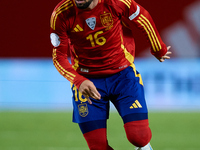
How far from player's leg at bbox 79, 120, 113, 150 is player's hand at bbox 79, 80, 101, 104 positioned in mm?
340

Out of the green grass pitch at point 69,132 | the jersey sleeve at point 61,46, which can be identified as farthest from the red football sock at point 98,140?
the green grass pitch at point 69,132

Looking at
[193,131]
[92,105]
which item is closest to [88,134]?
[92,105]

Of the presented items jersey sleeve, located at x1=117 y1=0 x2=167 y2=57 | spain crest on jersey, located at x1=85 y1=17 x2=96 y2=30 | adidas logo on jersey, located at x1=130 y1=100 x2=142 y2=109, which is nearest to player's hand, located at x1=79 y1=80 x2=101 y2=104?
adidas logo on jersey, located at x1=130 y1=100 x2=142 y2=109

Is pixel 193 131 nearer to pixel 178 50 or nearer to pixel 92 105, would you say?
pixel 178 50

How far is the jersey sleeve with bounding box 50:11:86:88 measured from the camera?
14.0 ft

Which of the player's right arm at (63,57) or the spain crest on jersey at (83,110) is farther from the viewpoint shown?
the spain crest on jersey at (83,110)

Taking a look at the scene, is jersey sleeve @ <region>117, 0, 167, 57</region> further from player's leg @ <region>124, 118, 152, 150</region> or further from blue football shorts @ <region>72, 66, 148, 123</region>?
player's leg @ <region>124, 118, 152, 150</region>

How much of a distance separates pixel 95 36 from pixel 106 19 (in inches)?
7.2

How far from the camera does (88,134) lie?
4426 mm

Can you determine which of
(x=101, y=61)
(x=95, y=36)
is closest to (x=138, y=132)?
(x=101, y=61)

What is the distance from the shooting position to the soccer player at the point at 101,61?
429cm

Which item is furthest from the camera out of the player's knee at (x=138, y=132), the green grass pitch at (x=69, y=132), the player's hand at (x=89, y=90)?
the green grass pitch at (x=69, y=132)

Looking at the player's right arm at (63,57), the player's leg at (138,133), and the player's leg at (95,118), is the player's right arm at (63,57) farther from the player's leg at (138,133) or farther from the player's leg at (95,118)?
A: the player's leg at (138,133)

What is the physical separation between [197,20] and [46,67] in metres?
3.37
